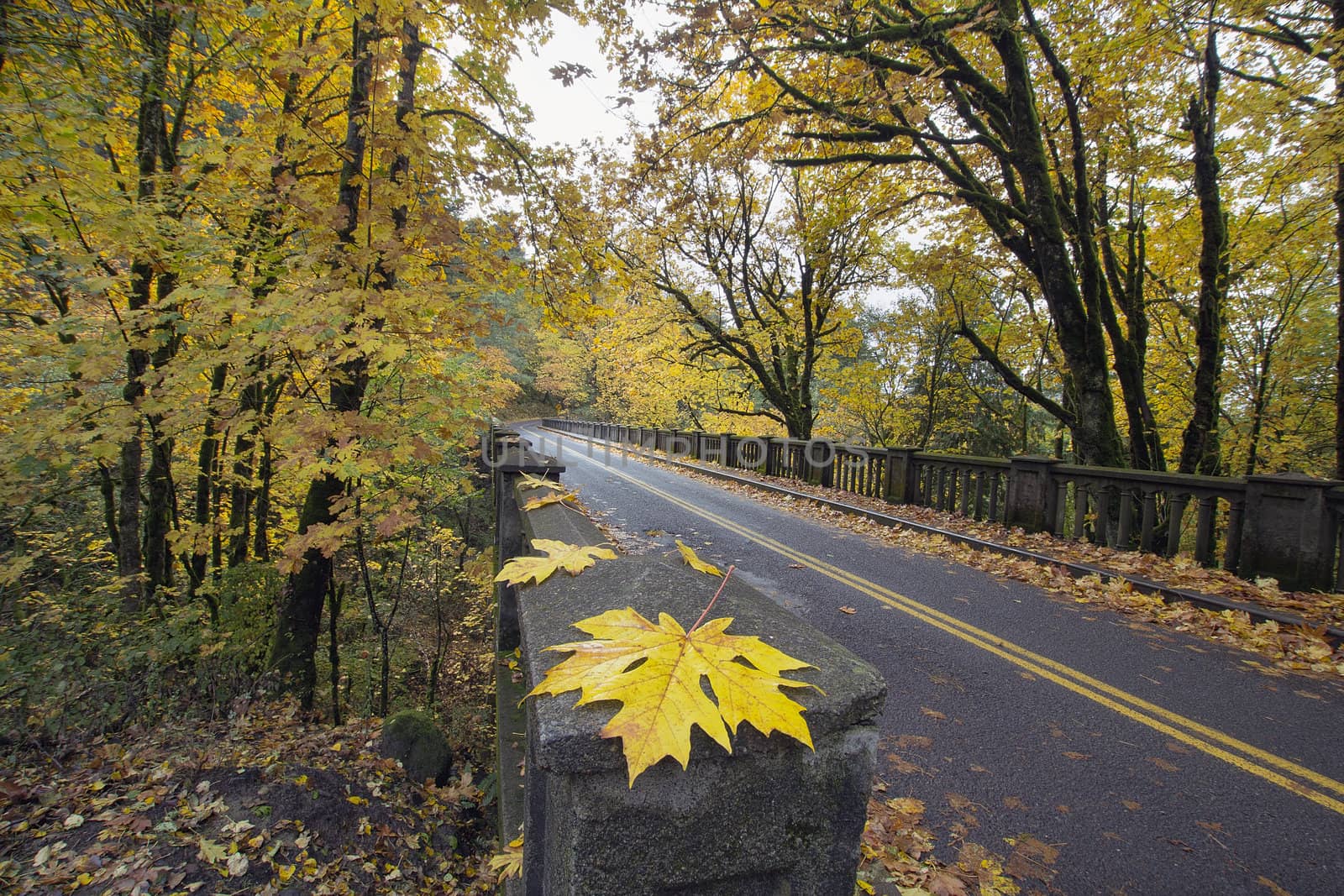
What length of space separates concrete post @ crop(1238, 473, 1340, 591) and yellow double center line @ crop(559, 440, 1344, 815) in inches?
134

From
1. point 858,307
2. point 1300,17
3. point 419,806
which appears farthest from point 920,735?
point 858,307

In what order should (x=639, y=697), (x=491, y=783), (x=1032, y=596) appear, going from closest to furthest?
1. (x=639, y=697)
2. (x=491, y=783)
3. (x=1032, y=596)

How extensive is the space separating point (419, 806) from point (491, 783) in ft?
1.55

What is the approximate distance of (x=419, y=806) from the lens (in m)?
3.65

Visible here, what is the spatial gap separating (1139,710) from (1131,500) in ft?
15.5

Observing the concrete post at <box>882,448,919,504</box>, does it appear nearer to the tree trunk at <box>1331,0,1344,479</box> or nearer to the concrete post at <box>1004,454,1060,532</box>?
the concrete post at <box>1004,454,1060,532</box>

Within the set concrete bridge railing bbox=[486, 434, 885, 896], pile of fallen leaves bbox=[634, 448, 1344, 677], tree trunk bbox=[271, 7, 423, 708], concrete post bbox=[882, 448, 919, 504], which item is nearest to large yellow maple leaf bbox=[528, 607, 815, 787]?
concrete bridge railing bbox=[486, 434, 885, 896]

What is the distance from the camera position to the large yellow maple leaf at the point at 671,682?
869 mm

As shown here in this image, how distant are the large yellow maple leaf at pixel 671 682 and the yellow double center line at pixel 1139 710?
3.41 metres

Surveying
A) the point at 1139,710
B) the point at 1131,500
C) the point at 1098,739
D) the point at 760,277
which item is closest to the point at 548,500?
the point at 1098,739

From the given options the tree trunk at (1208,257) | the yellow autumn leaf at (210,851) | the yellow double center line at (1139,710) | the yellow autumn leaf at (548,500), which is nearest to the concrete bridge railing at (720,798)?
the yellow autumn leaf at (548,500)

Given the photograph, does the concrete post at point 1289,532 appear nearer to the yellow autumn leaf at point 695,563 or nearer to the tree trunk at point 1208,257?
the tree trunk at point 1208,257

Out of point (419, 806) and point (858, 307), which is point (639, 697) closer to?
point (419, 806)

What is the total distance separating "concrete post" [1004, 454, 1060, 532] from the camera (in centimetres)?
769
